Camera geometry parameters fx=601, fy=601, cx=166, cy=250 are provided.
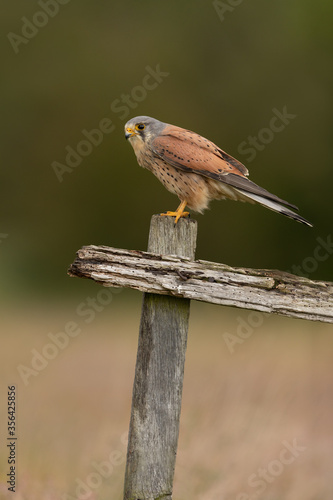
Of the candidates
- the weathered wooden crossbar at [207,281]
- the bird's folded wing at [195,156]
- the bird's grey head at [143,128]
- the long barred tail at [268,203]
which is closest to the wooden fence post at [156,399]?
the weathered wooden crossbar at [207,281]

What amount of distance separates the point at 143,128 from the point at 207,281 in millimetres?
1373

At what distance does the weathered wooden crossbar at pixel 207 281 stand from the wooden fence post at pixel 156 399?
0.62 ft

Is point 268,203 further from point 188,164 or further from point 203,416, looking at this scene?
point 203,416

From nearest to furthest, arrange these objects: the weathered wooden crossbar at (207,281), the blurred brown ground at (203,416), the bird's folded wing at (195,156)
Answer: the weathered wooden crossbar at (207,281)
the bird's folded wing at (195,156)
the blurred brown ground at (203,416)

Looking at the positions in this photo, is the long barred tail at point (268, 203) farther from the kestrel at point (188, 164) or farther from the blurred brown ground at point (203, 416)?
the blurred brown ground at point (203, 416)

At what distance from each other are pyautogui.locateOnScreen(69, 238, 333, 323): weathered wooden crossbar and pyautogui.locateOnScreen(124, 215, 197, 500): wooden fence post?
19 cm

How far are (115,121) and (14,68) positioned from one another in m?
2.02

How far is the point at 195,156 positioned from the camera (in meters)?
3.62

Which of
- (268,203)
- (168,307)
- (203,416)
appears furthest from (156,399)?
(203,416)

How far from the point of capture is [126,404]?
4.53 m

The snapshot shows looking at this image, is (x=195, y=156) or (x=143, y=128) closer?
(x=195, y=156)

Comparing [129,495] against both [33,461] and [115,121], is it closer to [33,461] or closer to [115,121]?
[33,461]

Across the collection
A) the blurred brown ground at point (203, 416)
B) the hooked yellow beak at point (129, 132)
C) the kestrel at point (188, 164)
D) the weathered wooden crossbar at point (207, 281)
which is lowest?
the blurred brown ground at point (203, 416)

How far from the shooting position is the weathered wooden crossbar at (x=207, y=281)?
109 inches
